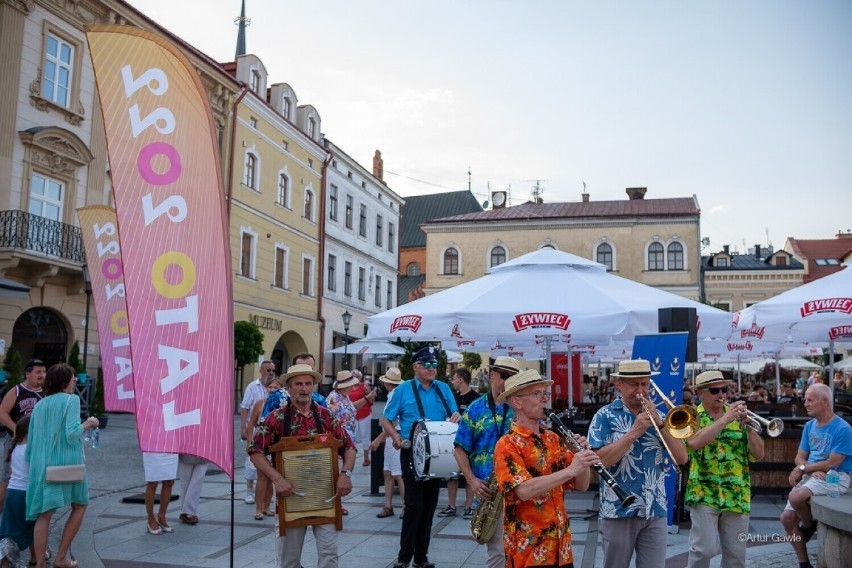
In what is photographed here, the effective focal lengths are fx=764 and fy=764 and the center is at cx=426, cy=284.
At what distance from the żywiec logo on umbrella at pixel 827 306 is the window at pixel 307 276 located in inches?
1091

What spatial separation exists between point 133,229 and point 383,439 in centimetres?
600

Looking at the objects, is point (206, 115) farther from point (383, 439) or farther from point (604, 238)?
point (604, 238)

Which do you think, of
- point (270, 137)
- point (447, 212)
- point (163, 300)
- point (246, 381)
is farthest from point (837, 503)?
point (447, 212)

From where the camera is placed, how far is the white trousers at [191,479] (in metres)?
8.95

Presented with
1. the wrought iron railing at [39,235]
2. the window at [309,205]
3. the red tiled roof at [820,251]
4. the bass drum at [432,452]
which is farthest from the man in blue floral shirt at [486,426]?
the red tiled roof at [820,251]

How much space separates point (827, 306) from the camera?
1028 centimetres

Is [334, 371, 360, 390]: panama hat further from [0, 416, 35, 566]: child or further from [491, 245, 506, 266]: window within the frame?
[491, 245, 506, 266]: window

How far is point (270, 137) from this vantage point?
32.6 m

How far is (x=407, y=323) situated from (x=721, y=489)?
5456 millimetres

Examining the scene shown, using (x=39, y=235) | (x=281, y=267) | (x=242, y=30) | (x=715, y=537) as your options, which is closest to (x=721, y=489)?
(x=715, y=537)

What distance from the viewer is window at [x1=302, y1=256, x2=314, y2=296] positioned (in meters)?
36.1

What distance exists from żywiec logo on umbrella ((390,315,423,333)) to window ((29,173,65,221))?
14795 mm

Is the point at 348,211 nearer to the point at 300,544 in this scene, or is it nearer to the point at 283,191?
the point at 283,191

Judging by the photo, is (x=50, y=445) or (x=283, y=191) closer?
(x=50, y=445)
